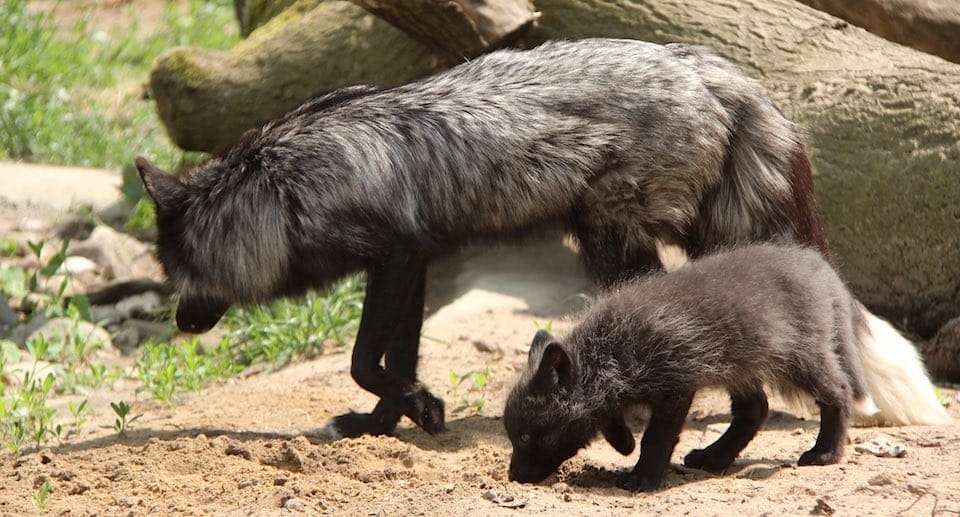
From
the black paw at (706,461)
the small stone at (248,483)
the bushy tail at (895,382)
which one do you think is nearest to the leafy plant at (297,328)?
the small stone at (248,483)

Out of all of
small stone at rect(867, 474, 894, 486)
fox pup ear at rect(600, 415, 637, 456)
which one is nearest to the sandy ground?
small stone at rect(867, 474, 894, 486)

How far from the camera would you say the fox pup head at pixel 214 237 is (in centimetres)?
555

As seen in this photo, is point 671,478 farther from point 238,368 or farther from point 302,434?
point 238,368

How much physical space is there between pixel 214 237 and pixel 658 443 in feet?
7.81

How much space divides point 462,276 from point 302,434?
9.06 feet

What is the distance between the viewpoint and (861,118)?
6.73m

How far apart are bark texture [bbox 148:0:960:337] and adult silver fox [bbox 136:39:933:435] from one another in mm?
1134

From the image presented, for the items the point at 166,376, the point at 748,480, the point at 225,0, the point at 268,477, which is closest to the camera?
the point at 748,480

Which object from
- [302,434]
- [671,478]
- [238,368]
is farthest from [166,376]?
[671,478]

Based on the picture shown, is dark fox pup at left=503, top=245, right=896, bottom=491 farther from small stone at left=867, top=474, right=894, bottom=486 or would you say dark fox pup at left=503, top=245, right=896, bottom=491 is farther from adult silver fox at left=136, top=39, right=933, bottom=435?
adult silver fox at left=136, top=39, right=933, bottom=435

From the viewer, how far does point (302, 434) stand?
19.1ft

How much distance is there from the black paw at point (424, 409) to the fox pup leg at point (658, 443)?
134 centimetres

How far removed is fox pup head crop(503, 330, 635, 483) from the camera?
15.4ft

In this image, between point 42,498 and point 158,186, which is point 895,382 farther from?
point 42,498
